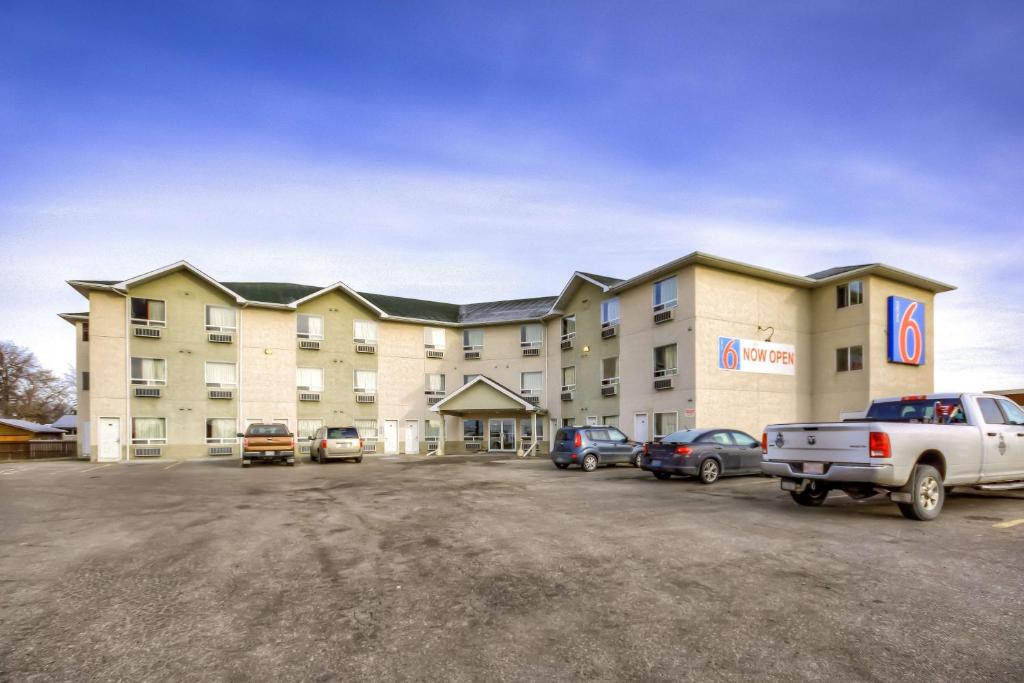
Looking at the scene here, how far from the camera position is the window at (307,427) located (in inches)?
1310

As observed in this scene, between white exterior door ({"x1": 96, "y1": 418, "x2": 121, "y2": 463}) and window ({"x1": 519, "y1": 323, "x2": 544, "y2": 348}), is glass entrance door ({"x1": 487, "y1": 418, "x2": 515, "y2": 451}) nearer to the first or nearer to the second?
window ({"x1": 519, "y1": 323, "x2": 544, "y2": 348})

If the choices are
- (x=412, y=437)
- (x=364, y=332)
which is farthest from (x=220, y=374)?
(x=412, y=437)

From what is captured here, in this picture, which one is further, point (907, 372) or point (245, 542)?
point (907, 372)

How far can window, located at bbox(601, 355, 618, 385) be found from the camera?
29.2m

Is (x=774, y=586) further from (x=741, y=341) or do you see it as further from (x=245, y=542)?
(x=741, y=341)

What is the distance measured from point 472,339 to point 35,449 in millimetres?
31552

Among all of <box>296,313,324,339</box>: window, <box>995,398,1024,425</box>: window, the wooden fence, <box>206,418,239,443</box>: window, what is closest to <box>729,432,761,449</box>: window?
<box>995,398,1024,425</box>: window

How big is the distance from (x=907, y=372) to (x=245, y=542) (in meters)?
27.7

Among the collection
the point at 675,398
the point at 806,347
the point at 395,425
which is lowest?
the point at 395,425

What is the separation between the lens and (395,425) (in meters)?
36.0

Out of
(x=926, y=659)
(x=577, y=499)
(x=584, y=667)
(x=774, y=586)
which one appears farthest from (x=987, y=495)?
(x=584, y=667)

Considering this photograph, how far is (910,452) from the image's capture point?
329 inches

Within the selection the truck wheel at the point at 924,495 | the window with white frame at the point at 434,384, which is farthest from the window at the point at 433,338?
the truck wheel at the point at 924,495

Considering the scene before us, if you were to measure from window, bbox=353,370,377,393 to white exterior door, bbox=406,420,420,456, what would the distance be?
3.19 metres
